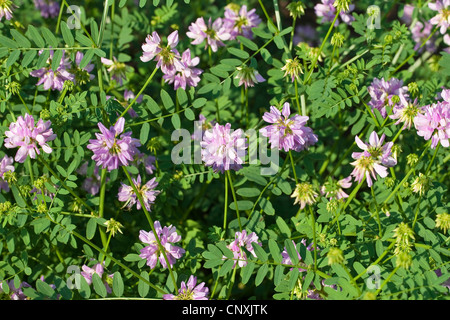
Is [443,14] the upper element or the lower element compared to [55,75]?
upper

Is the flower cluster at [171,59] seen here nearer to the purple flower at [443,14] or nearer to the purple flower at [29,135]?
the purple flower at [29,135]

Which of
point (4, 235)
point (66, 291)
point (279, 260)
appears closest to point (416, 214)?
point (279, 260)

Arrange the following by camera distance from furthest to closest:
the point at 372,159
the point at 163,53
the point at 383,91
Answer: the point at 383,91 → the point at 163,53 → the point at 372,159

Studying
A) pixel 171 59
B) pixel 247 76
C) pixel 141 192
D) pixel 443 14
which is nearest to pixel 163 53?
pixel 171 59

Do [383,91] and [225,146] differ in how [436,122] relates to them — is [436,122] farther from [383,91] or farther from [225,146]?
[225,146]
